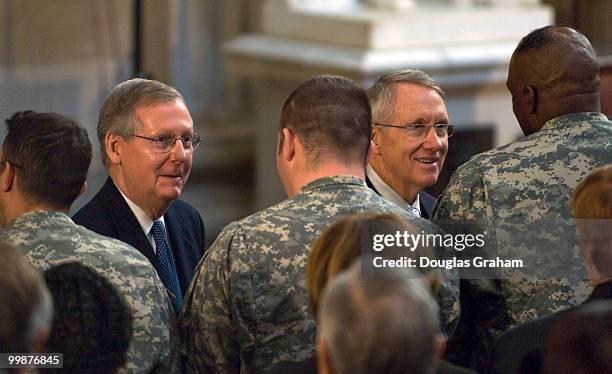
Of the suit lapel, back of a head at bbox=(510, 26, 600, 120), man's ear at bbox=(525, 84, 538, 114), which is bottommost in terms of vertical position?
the suit lapel

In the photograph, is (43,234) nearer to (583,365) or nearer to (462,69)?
(583,365)

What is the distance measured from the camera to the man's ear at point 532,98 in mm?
3908

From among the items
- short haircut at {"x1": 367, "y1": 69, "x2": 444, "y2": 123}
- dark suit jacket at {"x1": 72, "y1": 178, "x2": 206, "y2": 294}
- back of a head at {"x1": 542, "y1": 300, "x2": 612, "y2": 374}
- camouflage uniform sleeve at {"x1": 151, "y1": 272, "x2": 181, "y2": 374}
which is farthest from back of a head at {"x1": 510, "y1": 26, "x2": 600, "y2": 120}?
back of a head at {"x1": 542, "y1": 300, "x2": 612, "y2": 374}

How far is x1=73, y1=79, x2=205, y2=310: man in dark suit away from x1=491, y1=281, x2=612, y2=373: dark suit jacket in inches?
47.8

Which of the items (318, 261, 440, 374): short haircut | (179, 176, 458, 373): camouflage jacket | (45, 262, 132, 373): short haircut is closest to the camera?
(318, 261, 440, 374): short haircut

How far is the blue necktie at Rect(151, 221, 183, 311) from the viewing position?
397cm

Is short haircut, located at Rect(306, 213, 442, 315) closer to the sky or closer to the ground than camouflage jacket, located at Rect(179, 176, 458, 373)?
closer to the sky

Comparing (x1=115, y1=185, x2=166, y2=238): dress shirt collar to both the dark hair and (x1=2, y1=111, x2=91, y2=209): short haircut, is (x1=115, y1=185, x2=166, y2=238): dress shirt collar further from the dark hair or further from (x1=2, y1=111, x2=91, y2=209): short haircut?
the dark hair

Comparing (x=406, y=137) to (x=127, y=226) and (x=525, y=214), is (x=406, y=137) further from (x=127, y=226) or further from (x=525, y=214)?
(x=127, y=226)

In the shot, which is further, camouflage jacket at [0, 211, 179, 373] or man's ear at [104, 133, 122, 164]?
man's ear at [104, 133, 122, 164]

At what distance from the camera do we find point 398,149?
14.0 feet

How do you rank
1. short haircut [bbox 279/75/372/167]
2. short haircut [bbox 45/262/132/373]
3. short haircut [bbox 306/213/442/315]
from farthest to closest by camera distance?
short haircut [bbox 279/75/372/167]
short haircut [bbox 45/262/132/373]
short haircut [bbox 306/213/442/315]

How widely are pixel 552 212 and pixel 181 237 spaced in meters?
1.17

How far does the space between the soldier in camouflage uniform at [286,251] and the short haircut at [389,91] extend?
0.72 m
